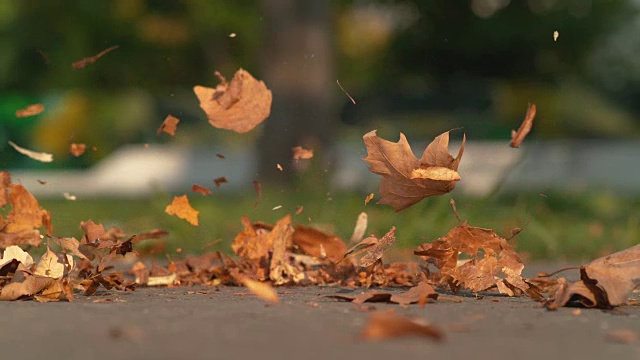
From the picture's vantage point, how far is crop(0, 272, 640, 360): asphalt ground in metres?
2.05

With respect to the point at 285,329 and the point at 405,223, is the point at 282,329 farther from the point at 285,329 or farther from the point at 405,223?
the point at 405,223

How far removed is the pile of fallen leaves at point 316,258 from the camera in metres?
3.08

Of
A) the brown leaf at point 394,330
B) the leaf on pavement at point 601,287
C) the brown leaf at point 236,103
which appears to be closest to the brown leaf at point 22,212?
the brown leaf at point 236,103

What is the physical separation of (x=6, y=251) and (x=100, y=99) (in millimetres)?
19633

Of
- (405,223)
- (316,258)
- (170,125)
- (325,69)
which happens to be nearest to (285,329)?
(316,258)

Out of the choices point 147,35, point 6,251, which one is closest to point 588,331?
point 6,251

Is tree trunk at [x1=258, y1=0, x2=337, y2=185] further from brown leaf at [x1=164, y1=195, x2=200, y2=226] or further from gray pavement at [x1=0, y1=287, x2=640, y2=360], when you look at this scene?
gray pavement at [x1=0, y1=287, x2=640, y2=360]

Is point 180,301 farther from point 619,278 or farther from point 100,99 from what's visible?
point 100,99

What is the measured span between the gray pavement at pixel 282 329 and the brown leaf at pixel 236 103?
0.82 metres

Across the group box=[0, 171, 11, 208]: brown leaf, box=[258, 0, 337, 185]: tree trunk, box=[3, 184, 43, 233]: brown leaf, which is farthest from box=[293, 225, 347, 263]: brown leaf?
box=[258, 0, 337, 185]: tree trunk

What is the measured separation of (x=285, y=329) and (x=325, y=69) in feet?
24.6

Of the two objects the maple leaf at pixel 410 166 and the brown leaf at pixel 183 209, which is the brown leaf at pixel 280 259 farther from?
the maple leaf at pixel 410 166

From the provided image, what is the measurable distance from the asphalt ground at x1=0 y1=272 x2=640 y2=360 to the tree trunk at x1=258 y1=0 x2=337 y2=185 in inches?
247

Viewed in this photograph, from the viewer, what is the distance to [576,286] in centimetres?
299
